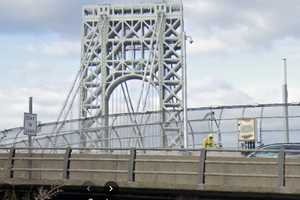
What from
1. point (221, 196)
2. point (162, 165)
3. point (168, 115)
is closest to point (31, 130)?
point (162, 165)

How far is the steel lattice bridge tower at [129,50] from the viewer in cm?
8344

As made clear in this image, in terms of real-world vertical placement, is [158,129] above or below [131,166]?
above

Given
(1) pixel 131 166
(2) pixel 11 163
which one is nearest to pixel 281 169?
(1) pixel 131 166

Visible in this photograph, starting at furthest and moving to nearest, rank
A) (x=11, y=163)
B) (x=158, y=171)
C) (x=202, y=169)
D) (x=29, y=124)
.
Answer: (x=29, y=124) < (x=11, y=163) < (x=158, y=171) < (x=202, y=169)

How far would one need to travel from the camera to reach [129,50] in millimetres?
88688

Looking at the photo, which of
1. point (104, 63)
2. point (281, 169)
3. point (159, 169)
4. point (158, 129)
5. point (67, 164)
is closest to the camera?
point (281, 169)

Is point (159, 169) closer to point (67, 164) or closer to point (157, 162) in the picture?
point (157, 162)

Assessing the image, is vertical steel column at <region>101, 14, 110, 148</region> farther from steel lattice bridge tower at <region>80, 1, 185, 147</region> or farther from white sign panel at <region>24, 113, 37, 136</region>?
white sign panel at <region>24, 113, 37, 136</region>

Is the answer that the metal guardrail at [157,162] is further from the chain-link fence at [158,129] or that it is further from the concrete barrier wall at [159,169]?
the chain-link fence at [158,129]

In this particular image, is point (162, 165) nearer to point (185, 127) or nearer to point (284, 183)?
point (284, 183)

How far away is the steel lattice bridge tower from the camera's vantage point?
274 feet

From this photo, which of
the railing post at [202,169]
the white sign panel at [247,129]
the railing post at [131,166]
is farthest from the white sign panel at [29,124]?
the white sign panel at [247,129]

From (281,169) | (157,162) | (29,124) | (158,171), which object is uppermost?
(29,124)

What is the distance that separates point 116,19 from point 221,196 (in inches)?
2776
